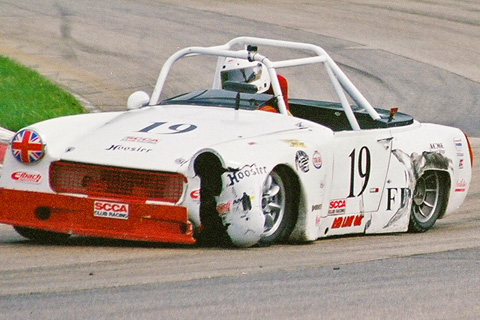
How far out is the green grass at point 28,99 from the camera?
14281mm

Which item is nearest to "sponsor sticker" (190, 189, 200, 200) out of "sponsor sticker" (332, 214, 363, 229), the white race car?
the white race car

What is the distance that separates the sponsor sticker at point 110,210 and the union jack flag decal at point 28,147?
0.59 meters

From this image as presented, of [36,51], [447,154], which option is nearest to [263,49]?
[36,51]

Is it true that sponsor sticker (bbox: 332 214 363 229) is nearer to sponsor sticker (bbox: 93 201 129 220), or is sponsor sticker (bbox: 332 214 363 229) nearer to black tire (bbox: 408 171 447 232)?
black tire (bbox: 408 171 447 232)

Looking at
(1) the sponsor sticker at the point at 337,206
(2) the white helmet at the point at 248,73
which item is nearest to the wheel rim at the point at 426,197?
(1) the sponsor sticker at the point at 337,206

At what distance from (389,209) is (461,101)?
32.7ft

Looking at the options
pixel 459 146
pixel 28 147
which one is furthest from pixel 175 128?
pixel 459 146

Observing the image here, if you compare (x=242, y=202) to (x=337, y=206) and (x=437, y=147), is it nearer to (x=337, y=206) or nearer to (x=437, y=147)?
(x=337, y=206)

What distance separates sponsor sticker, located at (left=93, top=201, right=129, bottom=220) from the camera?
736 centimetres

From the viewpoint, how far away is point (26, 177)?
7.70m

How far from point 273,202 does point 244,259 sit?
2.37 feet

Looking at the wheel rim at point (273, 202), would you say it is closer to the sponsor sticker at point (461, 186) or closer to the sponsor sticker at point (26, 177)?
the sponsor sticker at point (26, 177)

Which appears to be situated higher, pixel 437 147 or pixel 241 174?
pixel 241 174

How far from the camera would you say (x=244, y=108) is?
8.49 metres
